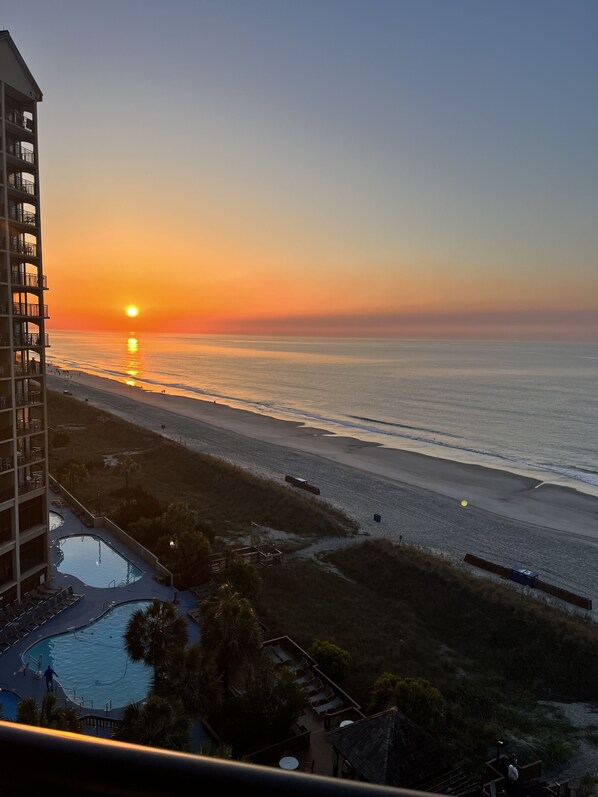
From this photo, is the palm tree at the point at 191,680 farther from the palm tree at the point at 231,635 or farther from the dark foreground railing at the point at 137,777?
the dark foreground railing at the point at 137,777

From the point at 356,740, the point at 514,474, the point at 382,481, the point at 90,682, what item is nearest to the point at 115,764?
the point at 356,740

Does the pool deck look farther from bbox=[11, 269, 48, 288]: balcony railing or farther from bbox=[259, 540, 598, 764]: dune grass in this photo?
bbox=[11, 269, 48, 288]: balcony railing

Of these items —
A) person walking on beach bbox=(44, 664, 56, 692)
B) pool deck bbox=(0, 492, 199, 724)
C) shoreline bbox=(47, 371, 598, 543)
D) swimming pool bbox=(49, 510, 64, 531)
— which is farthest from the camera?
shoreline bbox=(47, 371, 598, 543)

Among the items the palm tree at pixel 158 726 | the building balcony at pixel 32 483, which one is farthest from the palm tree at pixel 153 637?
the building balcony at pixel 32 483

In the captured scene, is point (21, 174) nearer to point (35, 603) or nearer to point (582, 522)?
point (35, 603)

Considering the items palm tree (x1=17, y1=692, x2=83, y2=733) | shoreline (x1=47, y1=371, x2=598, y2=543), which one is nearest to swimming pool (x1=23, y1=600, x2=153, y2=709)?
palm tree (x1=17, y1=692, x2=83, y2=733)

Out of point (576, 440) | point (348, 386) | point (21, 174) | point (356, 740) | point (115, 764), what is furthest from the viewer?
point (348, 386)
